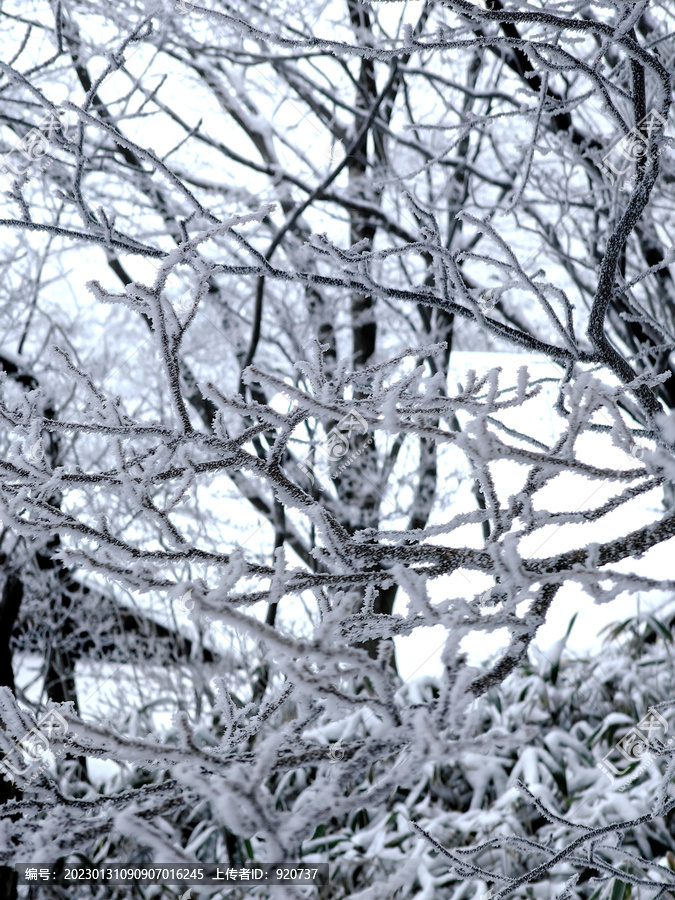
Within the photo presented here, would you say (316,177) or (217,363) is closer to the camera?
(316,177)

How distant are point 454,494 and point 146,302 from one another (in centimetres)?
505

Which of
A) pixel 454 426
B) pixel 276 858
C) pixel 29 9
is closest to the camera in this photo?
pixel 276 858

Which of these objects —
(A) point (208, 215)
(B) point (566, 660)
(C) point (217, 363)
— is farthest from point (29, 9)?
(B) point (566, 660)

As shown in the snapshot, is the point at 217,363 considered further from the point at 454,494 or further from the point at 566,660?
the point at 566,660

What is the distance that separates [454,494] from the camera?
5844 mm

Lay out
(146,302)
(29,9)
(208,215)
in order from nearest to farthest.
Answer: (146,302) < (208,215) < (29,9)

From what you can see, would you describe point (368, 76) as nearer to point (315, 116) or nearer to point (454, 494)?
point (315, 116)

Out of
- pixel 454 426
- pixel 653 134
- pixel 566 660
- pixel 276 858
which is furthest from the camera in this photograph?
pixel 454 426

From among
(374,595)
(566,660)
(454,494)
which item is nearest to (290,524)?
(454,494)

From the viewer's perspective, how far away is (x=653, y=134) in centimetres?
111

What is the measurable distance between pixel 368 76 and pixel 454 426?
2802 millimetres

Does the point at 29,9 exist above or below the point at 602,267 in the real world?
above

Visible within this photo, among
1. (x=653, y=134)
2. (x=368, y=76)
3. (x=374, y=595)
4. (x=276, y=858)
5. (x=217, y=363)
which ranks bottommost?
(x=276, y=858)

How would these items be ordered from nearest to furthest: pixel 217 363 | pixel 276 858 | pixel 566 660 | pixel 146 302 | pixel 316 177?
pixel 276 858 → pixel 146 302 → pixel 566 660 → pixel 316 177 → pixel 217 363
